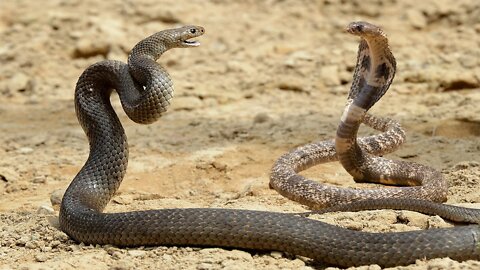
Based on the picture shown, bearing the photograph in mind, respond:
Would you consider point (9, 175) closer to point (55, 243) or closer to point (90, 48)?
point (55, 243)

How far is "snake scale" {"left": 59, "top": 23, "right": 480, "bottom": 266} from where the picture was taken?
570 cm

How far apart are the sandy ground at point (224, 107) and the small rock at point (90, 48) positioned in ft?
0.05

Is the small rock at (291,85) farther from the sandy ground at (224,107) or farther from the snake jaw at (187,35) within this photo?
the snake jaw at (187,35)

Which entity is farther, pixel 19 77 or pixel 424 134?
pixel 19 77

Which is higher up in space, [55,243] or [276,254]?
[276,254]

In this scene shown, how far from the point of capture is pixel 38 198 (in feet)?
27.5

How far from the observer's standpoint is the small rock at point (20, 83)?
40.9 ft

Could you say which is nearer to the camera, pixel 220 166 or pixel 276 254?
pixel 276 254

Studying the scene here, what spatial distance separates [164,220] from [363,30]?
218cm

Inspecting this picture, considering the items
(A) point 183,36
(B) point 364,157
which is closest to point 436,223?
(B) point 364,157

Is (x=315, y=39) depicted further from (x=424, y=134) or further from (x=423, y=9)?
(x=424, y=134)

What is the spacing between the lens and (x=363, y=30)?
22.4 ft

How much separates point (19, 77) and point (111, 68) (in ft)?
19.0

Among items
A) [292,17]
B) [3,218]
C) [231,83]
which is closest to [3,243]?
[3,218]
